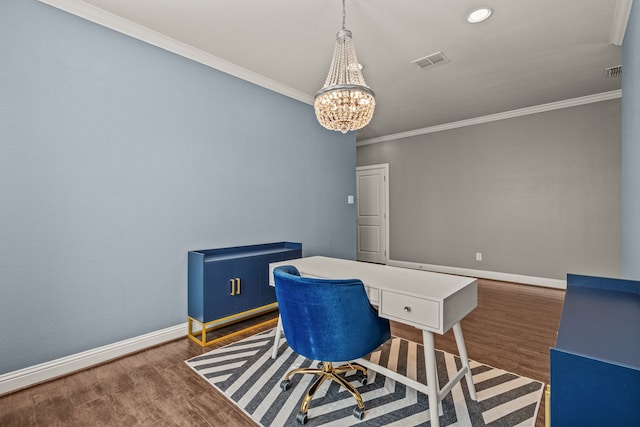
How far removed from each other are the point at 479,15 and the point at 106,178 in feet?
10.4

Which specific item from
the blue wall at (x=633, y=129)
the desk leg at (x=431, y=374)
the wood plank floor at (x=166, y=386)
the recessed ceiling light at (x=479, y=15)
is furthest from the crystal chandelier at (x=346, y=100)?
the wood plank floor at (x=166, y=386)

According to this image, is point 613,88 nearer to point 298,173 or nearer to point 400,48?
point 400,48

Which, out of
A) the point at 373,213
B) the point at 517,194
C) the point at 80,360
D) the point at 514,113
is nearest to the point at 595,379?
the point at 80,360

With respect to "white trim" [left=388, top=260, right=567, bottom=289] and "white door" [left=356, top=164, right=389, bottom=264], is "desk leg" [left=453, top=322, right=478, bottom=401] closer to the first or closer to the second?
"white trim" [left=388, top=260, right=567, bottom=289]

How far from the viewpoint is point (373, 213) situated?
6.43 meters

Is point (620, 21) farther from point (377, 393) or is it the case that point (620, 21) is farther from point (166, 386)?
point (166, 386)

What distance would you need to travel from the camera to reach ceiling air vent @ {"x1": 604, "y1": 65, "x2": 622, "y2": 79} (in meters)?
3.21

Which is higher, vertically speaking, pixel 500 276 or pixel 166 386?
pixel 500 276

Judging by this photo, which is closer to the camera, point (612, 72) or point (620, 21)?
point (620, 21)

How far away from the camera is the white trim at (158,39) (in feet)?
7.16

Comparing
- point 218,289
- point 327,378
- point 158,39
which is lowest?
point 327,378

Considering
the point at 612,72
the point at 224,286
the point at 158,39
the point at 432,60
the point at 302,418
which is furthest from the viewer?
the point at 612,72

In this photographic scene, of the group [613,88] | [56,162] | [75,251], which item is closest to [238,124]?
[56,162]

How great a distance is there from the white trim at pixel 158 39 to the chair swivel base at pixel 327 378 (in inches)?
113
